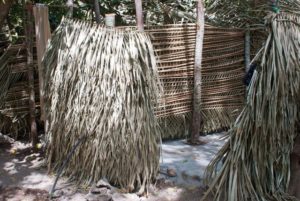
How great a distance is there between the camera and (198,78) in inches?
237

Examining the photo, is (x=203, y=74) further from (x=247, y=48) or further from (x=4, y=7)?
(x=4, y=7)

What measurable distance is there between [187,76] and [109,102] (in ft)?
6.47

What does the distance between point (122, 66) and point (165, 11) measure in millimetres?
2329

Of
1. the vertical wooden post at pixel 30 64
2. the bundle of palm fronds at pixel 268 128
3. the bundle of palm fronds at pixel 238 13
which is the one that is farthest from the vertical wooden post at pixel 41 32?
the bundle of palm fronds at pixel 238 13

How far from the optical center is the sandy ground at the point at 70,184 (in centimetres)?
450

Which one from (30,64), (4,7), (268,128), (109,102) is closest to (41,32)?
(30,64)

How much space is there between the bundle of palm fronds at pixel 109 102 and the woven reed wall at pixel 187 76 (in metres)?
0.90

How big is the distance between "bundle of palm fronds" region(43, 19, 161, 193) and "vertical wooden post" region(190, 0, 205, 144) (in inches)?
57.0

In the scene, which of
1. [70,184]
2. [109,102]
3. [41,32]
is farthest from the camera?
[41,32]

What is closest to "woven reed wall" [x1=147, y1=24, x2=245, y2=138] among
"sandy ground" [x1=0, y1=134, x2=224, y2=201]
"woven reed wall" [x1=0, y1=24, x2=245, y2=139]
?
"woven reed wall" [x1=0, y1=24, x2=245, y2=139]

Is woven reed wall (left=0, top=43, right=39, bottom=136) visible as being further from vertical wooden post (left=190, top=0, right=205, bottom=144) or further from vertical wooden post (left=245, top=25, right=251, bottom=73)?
vertical wooden post (left=245, top=25, right=251, bottom=73)

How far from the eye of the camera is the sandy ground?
4.50m

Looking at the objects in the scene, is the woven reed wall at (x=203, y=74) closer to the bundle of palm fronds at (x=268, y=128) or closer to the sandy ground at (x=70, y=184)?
the sandy ground at (x=70, y=184)

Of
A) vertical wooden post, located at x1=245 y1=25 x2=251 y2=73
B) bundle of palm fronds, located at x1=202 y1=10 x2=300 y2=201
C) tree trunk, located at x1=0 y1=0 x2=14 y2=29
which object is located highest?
tree trunk, located at x1=0 y1=0 x2=14 y2=29
